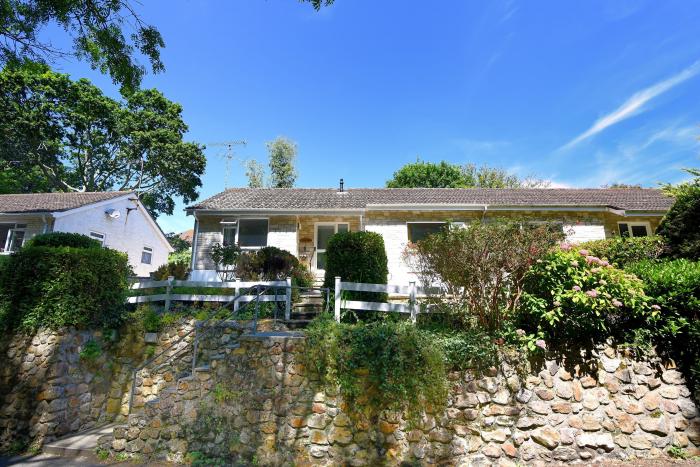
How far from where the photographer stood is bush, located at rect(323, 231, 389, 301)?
8.44 meters

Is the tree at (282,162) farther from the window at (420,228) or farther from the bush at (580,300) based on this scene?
the bush at (580,300)

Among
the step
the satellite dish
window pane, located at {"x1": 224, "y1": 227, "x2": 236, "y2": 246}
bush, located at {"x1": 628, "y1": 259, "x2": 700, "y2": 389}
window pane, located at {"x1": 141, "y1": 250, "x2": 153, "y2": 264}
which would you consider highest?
the satellite dish

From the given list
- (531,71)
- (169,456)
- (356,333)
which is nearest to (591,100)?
(531,71)

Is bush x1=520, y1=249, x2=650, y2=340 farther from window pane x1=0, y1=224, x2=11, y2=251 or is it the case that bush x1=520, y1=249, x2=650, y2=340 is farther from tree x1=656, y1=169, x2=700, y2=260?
window pane x1=0, y1=224, x2=11, y2=251

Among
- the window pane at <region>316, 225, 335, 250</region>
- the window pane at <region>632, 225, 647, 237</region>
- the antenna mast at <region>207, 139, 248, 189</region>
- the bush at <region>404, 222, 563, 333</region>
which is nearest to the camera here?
the bush at <region>404, 222, 563, 333</region>

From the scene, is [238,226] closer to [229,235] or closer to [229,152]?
[229,235]

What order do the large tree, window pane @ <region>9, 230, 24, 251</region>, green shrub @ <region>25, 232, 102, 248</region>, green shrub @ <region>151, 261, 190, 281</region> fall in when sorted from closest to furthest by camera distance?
green shrub @ <region>25, 232, 102, 248</region>, green shrub @ <region>151, 261, 190, 281</region>, window pane @ <region>9, 230, 24, 251</region>, the large tree

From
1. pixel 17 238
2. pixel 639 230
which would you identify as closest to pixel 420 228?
pixel 639 230

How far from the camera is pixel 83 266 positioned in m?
7.80

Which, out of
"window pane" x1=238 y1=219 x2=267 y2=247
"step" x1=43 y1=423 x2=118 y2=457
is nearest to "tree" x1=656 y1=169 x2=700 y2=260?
"window pane" x1=238 y1=219 x2=267 y2=247

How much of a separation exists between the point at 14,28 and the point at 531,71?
42.5 ft

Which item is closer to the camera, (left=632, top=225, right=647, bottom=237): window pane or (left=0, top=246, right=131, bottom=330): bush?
(left=0, top=246, right=131, bottom=330): bush

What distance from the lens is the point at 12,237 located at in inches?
609

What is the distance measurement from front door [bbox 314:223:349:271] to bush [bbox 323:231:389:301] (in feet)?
16.5
